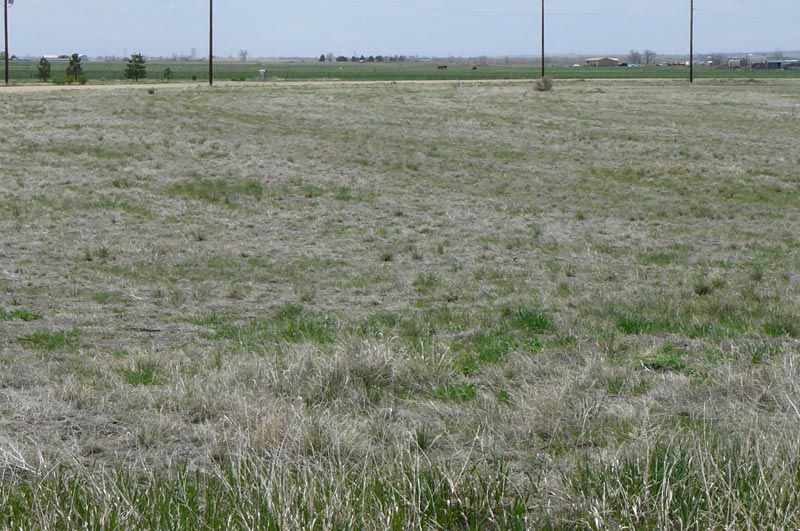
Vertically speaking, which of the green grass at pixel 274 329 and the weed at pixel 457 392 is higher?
the weed at pixel 457 392


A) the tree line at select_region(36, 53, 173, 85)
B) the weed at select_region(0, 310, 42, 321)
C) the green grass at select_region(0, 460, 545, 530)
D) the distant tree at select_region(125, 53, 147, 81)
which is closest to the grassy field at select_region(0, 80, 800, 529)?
the green grass at select_region(0, 460, 545, 530)

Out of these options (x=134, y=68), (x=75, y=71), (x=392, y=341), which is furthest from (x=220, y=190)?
(x=134, y=68)

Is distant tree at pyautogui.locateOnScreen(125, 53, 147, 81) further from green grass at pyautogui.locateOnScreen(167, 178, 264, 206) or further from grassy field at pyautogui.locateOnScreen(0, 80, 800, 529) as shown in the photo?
green grass at pyautogui.locateOnScreen(167, 178, 264, 206)

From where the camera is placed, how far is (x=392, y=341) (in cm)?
979

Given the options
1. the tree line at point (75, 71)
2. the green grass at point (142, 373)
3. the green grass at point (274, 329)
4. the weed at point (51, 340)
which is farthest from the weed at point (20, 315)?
the tree line at point (75, 71)

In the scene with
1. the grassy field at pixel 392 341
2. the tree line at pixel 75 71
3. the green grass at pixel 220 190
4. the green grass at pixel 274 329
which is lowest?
the green grass at pixel 274 329

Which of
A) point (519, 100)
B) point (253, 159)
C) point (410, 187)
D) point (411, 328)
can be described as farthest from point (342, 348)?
point (519, 100)

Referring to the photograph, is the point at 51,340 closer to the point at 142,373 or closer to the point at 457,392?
the point at 142,373

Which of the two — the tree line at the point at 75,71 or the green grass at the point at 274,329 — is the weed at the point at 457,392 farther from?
the tree line at the point at 75,71

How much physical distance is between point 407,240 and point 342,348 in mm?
10053

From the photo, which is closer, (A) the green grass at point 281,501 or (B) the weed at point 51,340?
(A) the green grass at point 281,501

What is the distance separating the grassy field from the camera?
5.00 m

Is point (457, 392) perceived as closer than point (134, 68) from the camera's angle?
Yes

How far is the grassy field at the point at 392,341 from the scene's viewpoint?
5004 millimetres
